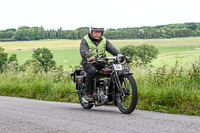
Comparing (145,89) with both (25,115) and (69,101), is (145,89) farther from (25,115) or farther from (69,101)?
(25,115)

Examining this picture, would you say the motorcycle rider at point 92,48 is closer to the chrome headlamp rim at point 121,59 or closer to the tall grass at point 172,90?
the chrome headlamp rim at point 121,59

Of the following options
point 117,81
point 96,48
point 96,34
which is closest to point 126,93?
point 117,81

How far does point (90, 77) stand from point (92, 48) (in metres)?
0.65

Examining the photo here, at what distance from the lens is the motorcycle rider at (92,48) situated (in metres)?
8.16

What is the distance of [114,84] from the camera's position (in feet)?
25.5

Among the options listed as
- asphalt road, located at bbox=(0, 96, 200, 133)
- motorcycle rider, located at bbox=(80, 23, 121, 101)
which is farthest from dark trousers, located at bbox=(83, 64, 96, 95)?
asphalt road, located at bbox=(0, 96, 200, 133)

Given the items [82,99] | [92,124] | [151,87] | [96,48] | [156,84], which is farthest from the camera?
[156,84]

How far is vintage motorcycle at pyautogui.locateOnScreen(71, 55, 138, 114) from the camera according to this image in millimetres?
7402

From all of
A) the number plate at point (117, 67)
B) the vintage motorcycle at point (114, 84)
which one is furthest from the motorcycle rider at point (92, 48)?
the number plate at point (117, 67)

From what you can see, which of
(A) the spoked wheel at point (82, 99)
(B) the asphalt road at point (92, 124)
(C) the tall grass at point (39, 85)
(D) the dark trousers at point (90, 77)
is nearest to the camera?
(B) the asphalt road at point (92, 124)

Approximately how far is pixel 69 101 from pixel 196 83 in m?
3.99

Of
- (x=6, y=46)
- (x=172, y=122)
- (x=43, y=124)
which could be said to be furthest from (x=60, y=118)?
(x=6, y=46)

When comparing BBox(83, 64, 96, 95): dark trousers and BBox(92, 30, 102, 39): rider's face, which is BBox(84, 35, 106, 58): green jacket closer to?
BBox(92, 30, 102, 39): rider's face

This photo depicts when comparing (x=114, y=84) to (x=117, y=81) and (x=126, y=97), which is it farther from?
(x=126, y=97)
